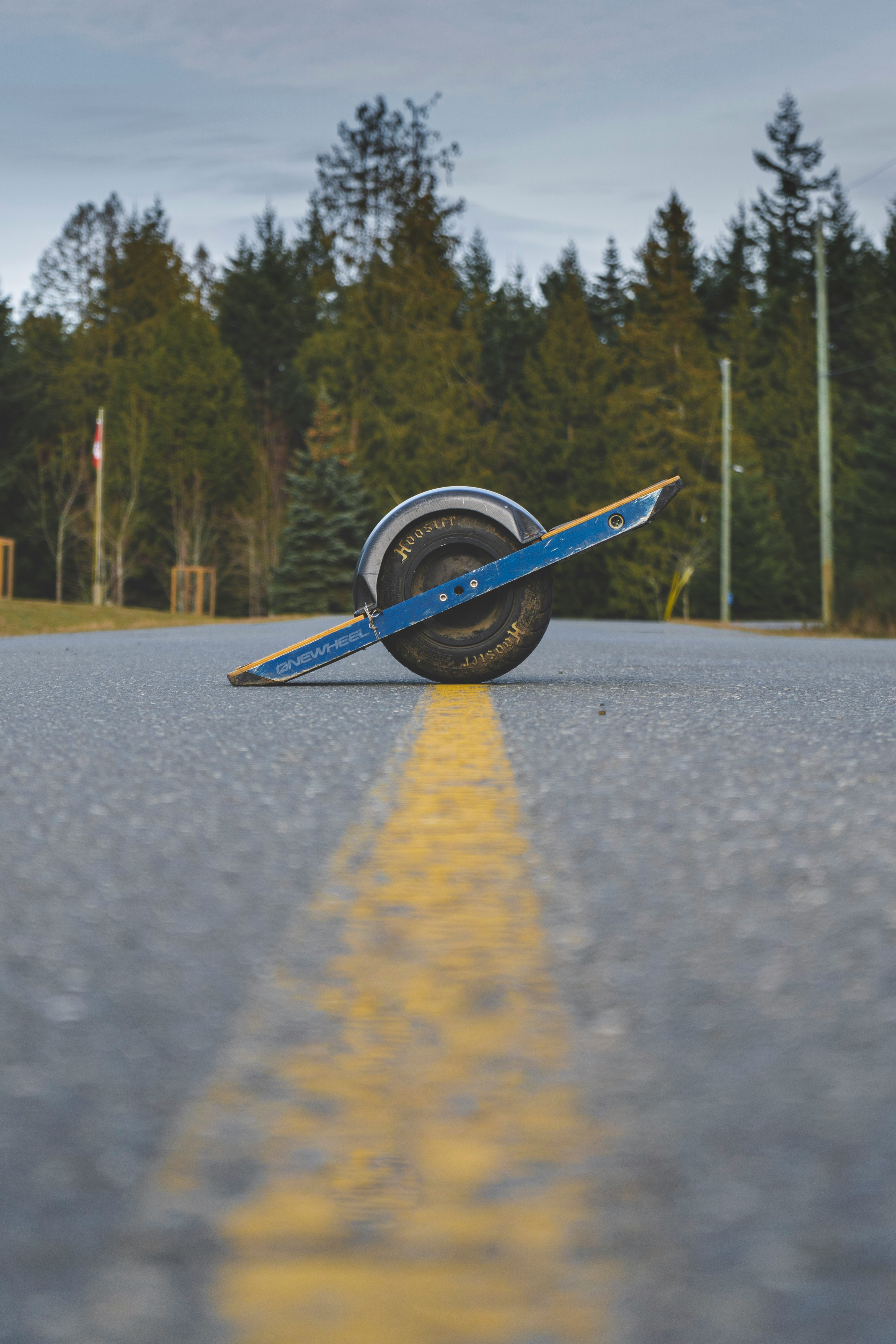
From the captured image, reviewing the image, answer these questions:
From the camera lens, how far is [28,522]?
62.0m

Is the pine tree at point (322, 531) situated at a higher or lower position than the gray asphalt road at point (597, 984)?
higher

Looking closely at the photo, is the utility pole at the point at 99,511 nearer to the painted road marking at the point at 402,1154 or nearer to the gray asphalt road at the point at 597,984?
the gray asphalt road at the point at 597,984

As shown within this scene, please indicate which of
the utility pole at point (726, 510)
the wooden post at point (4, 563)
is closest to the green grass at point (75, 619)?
the wooden post at point (4, 563)

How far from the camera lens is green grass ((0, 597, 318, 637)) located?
24.1 m

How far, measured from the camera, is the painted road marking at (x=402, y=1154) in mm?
1265

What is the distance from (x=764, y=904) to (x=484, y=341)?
7483 centimetres

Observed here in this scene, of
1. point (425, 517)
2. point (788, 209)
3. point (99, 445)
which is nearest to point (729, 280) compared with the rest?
point (788, 209)

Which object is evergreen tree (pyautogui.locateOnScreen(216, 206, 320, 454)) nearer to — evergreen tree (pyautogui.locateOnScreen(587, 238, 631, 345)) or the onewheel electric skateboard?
evergreen tree (pyautogui.locateOnScreen(587, 238, 631, 345))

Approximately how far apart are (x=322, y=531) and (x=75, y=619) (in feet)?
107

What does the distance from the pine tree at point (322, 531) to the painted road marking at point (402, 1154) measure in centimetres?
5693

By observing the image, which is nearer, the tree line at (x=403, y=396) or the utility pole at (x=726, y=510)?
the utility pole at (x=726, y=510)

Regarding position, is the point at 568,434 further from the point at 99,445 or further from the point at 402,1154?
the point at 402,1154

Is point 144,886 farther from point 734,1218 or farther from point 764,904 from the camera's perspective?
point 734,1218

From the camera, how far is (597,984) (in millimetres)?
2203
